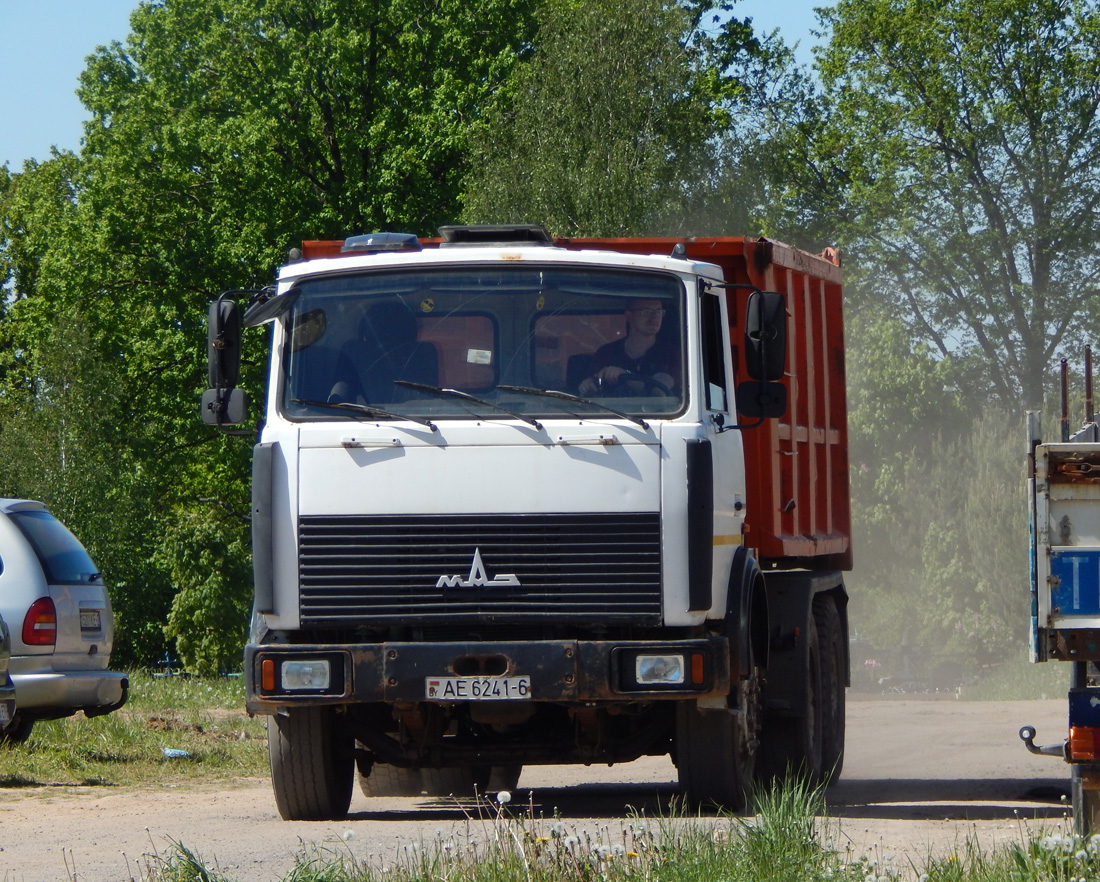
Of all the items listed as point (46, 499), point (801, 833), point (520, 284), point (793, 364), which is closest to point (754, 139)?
point (46, 499)

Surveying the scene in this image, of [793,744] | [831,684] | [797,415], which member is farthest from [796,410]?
[793,744]

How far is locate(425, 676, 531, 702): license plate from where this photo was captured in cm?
797

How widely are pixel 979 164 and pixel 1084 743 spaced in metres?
37.2

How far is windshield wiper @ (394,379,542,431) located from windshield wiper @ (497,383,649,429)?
7 cm

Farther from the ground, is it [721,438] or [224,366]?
[224,366]

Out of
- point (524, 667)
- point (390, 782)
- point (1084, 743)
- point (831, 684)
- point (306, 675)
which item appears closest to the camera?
point (1084, 743)

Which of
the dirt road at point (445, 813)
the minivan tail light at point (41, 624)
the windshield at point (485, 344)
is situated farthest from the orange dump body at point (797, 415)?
the minivan tail light at point (41, 624)

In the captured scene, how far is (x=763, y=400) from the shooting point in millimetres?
8633

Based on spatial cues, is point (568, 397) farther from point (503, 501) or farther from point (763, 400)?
point (763, 400)

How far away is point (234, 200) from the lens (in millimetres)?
35688

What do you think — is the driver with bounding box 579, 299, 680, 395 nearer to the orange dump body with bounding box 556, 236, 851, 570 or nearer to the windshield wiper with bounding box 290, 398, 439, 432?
the orange dump body with bounding box 556, 236, 851, 570

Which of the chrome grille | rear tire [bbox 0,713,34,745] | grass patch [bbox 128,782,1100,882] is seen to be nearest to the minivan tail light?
rear tire [bbox 0,713,34,745]

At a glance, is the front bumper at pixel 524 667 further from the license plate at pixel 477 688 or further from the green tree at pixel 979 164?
the green tree at pixel 979 164

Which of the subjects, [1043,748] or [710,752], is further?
[710,752]
